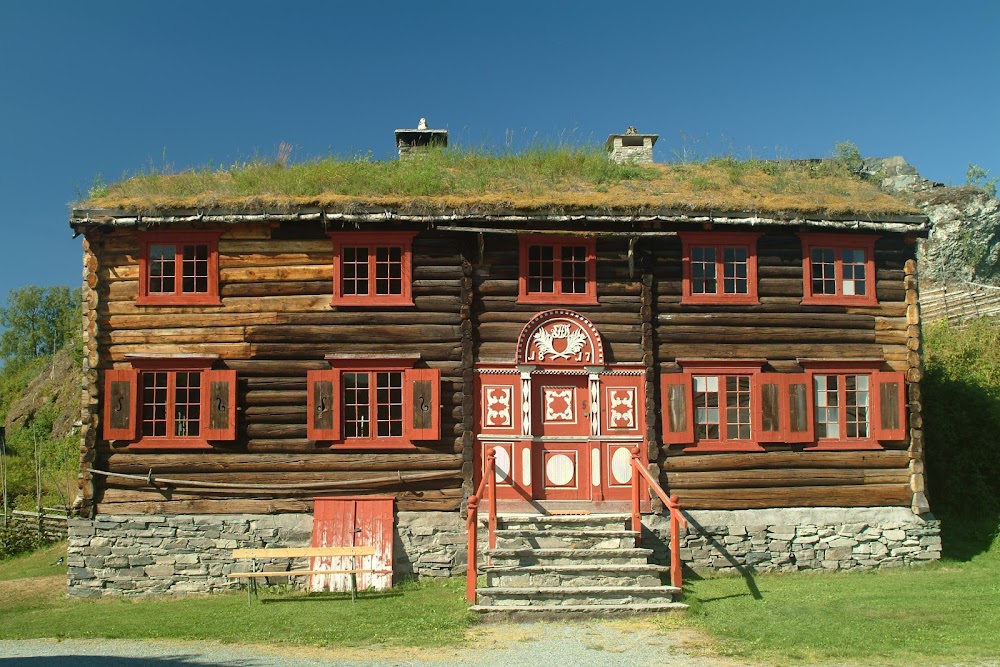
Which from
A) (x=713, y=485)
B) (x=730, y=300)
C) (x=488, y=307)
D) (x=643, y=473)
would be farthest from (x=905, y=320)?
(x=488, y=307)

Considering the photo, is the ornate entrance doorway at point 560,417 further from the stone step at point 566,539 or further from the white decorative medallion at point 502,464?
the stone step at point 566,539

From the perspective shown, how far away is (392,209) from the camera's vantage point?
15.6m

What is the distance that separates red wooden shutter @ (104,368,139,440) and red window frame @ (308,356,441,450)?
10.2 feet

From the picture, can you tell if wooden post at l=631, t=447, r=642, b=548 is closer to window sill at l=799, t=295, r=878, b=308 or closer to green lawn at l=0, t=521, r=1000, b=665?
green lawn at l=0, t=521, r=1000, b=665

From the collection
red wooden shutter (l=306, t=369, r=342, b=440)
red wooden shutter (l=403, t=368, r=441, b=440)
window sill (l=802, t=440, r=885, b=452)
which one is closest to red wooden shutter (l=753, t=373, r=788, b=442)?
window sill (l=802, t=440, r=885, b=452)

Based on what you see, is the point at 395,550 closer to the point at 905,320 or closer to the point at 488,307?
the point at 488,307

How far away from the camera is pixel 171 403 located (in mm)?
15586

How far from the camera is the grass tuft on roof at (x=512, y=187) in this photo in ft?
51.4

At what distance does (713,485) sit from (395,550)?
580cm

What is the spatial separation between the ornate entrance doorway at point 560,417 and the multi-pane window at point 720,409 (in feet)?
3.42

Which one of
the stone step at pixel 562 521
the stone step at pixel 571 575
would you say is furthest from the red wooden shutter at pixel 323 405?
the stone step at pixel 571 575

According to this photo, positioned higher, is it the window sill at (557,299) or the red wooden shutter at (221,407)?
the window sill at (557,299)

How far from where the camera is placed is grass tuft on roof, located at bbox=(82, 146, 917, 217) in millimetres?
15680

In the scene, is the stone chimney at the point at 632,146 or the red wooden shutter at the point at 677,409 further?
the stone chimney at the point at 632,146
